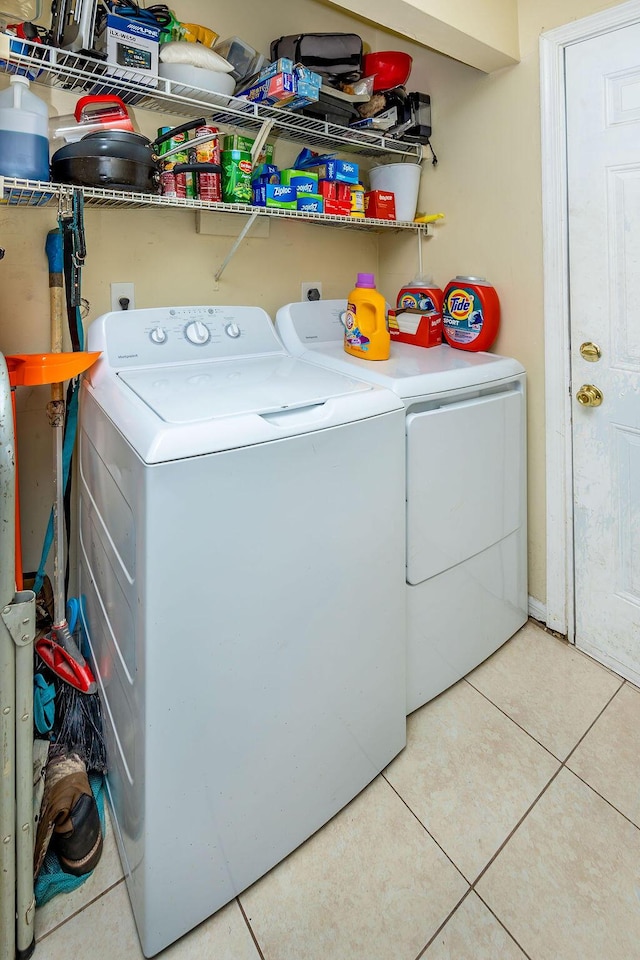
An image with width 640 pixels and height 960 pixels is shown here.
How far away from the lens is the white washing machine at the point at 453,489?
1475 mm

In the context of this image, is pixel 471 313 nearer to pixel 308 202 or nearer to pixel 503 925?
pixel 308 202

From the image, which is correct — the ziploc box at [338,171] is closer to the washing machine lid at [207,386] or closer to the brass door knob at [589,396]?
the washing machine lid at [207,386]

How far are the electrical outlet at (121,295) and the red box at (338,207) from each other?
74 centimetres

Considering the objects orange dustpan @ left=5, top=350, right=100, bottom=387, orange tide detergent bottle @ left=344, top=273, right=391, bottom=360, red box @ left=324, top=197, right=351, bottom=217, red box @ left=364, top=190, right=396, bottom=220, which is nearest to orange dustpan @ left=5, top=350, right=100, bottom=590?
orange dustpan @ left=5, top=350, right=100, bottom=387

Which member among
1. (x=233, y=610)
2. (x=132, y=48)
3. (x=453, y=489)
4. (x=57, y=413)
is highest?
(x=132, y=48)

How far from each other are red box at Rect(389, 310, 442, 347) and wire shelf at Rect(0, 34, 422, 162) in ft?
2.06

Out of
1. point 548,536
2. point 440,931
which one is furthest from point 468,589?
point 440,931

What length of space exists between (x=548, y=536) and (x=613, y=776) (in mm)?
777

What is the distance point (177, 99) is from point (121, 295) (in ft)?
1.93

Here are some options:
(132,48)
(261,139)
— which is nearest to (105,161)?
(132,48)

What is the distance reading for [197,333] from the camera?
63.7 inches

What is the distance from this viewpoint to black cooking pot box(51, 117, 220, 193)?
1313 millimetres

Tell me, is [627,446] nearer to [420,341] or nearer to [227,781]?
[420,341]

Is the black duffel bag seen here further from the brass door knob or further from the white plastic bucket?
the brass door knob
